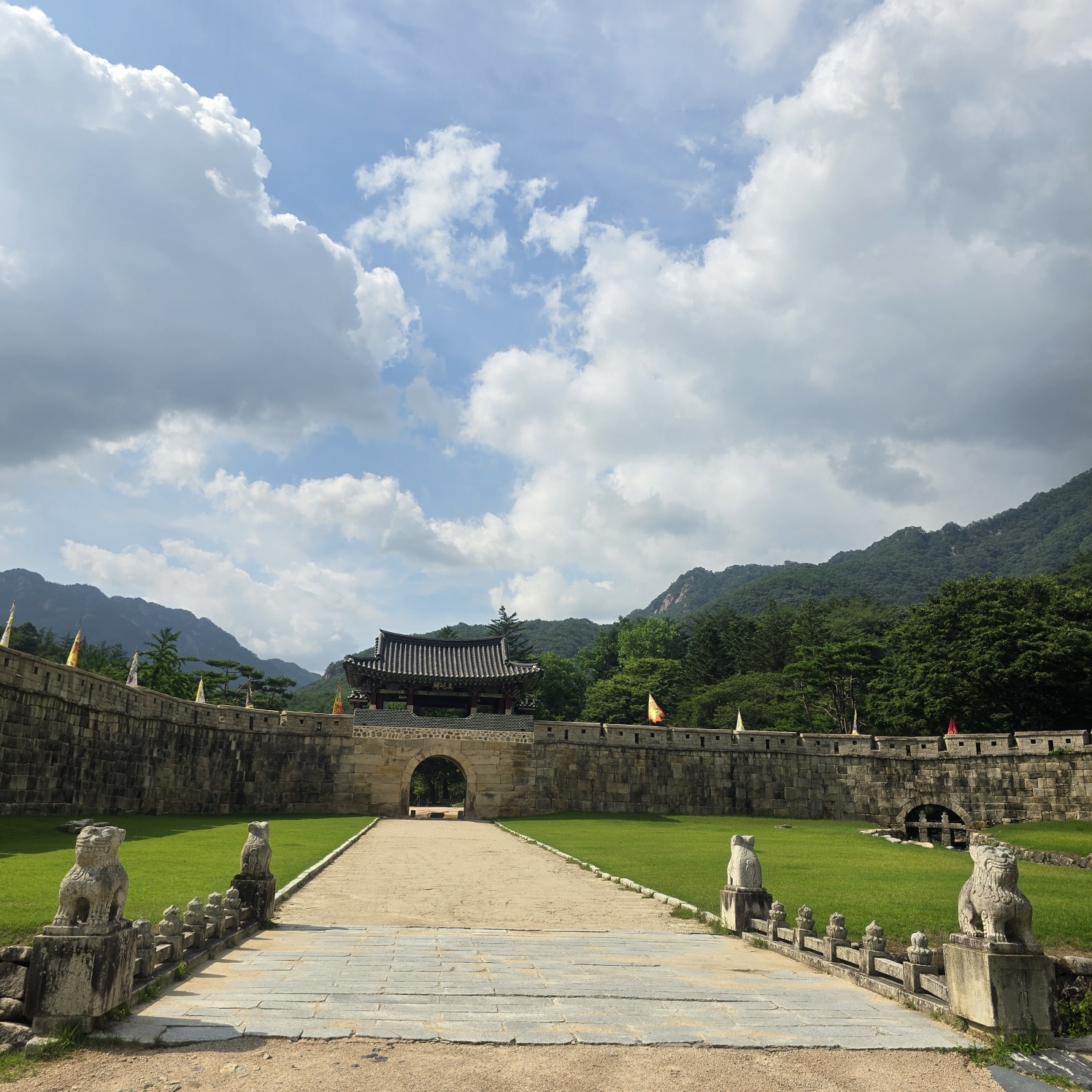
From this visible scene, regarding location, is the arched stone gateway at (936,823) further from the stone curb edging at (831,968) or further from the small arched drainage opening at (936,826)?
the stone curb edging at (831,968)

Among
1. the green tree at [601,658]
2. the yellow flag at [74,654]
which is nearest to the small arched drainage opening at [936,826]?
the yellow flag at [74,654]

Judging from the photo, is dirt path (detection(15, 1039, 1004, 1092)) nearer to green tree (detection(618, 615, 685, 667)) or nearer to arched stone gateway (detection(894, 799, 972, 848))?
arched stone gateway (detection(894, 799, 972, 848))

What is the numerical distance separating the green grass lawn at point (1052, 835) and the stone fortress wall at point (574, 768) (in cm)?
166

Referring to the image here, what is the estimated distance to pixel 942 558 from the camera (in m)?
127

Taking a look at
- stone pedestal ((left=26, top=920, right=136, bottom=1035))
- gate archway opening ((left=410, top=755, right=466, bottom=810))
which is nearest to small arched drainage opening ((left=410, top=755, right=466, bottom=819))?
gate archway opening ((left=410, top=755, right=466, bottom=810))

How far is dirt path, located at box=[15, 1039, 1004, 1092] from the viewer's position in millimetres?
4996

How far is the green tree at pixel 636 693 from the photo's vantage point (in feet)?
168

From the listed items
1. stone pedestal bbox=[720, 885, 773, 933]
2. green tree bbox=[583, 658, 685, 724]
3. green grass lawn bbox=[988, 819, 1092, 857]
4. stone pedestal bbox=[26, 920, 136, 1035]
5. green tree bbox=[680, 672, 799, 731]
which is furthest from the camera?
green tree bbox=[583, 658, 685, 724]

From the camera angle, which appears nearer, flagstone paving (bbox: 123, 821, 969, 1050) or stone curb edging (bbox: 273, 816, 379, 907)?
flagstone paving (bbox: 123, 821, 969, 1050)

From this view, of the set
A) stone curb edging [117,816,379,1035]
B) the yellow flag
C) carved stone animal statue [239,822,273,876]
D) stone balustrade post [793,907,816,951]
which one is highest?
Result: the yellow flag

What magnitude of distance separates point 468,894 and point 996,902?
882cm

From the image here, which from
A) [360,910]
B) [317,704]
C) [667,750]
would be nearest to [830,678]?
[667,750]

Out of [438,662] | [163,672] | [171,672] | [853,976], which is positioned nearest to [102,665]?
[171,672]

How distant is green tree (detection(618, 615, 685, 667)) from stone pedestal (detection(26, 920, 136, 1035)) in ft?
195
